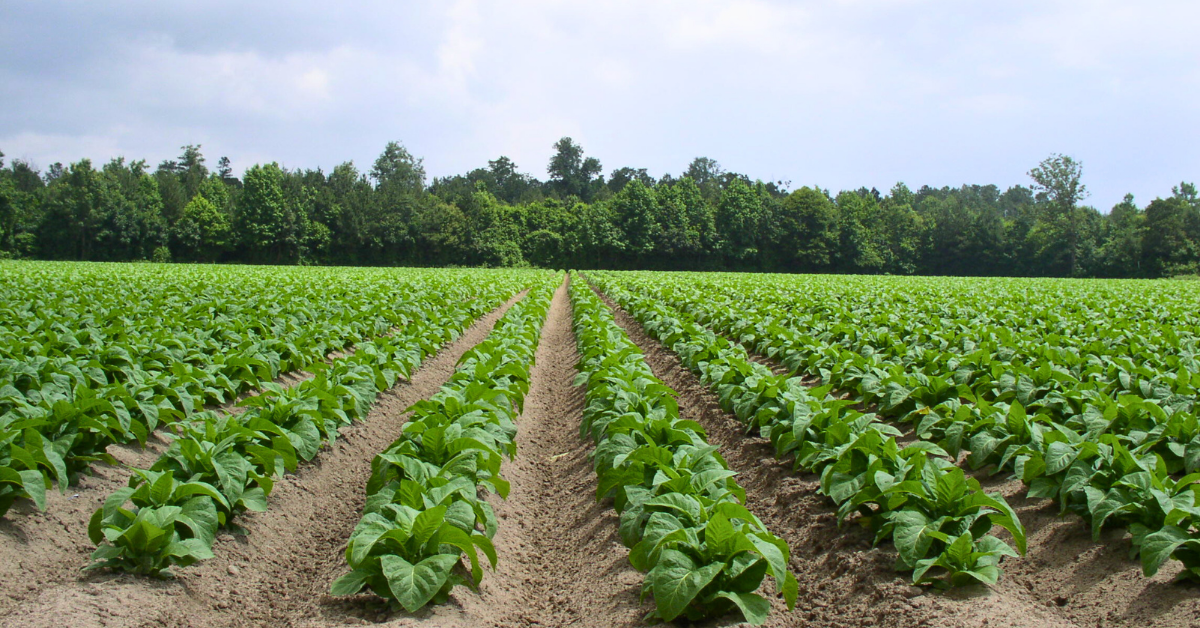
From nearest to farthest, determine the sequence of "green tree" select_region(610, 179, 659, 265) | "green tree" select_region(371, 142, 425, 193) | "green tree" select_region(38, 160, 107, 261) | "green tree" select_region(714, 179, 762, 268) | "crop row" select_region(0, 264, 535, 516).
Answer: "crop row" select_region(0, 264, 535, 516) < "green tree" select_region(38, 160, 107, 261) < "green tree" select_region(610, 179, 659, 265) < "green tree" select_region(714, 179, 762, 268) < "green tree" select_region(371, 142, 425, 193)

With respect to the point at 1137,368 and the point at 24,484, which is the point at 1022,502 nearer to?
the point at 1137,368

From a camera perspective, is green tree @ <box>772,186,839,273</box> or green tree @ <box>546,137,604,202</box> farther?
green tree @ <box>546,137,604,202</box>

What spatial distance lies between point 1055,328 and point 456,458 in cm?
1374

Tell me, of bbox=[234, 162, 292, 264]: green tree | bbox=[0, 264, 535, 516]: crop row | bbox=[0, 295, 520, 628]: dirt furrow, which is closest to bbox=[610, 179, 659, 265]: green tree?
bbox=[234, 162, 292, 264]: green tree

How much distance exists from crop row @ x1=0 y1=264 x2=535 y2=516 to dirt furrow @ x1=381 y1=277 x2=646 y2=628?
292 cm

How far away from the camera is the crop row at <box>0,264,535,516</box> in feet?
16.3

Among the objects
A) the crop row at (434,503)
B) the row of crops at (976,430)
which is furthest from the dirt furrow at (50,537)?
the row of crops at (976,430)

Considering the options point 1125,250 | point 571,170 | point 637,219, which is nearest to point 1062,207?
point 1125,250

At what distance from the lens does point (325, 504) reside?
575 cm

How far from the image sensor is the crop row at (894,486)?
3.75m

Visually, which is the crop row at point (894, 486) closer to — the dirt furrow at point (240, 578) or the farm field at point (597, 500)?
the farm field at point (597, 500)

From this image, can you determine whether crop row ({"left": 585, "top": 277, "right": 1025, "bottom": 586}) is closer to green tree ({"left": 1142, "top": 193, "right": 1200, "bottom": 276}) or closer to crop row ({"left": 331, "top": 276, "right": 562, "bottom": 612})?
crop row ({"left": 331, "top": 276, "right": 562, "bottom": 612})

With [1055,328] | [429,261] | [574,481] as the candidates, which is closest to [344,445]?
[574,481]

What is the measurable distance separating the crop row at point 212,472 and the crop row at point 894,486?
4.11 metres
